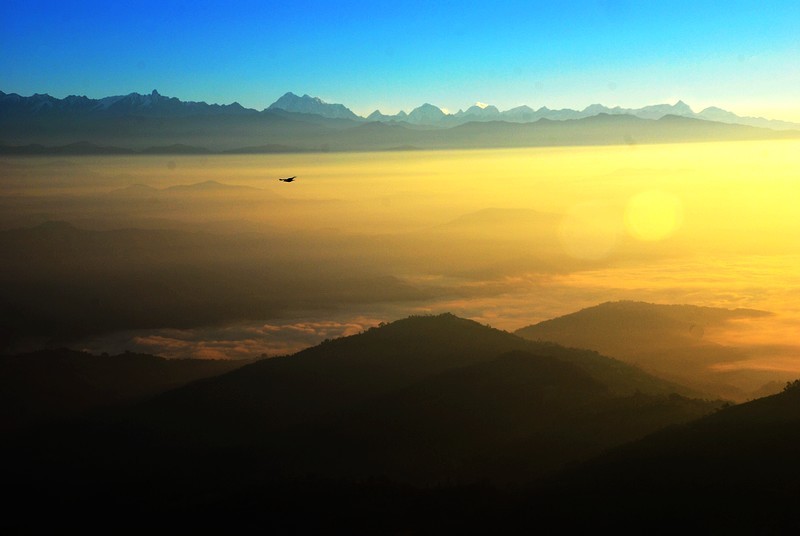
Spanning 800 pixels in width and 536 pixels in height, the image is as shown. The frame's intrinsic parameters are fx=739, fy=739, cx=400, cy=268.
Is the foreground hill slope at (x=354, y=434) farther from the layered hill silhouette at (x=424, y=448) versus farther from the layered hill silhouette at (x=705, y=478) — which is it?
the layered hill silhouette at (x=705, y=478)

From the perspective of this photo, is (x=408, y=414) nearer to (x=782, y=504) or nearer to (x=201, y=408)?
(x=201, y=408)

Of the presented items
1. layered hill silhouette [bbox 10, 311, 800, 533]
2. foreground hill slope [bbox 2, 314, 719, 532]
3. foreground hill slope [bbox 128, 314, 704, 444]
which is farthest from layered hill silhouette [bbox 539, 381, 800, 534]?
foreground hill slope [bbox 128, 314, 704, 444]

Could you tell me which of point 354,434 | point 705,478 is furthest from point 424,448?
point 705,478

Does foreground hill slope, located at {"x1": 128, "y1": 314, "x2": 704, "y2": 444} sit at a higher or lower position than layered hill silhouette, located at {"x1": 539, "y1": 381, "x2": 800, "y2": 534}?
lower

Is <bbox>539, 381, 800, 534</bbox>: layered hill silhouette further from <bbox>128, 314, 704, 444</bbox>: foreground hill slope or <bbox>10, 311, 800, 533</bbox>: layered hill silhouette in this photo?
<bbox>128, 314, 704, 444</bbox>: foreground hill slope

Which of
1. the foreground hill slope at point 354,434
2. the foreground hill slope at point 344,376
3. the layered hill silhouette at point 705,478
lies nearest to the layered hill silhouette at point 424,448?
the layered hill silhouette at point 705,478

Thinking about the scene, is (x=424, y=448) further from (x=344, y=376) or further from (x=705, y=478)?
(x=344, y=376)

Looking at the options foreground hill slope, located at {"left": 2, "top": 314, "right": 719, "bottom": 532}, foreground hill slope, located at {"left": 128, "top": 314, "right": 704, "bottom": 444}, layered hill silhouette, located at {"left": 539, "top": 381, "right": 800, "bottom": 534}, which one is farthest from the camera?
foreground hill slope, located at {"left": 128, "top": 314, "right": 704, "bottom": 444}

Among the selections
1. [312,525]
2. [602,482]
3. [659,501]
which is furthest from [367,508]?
[659,501]

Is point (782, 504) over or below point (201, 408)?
over

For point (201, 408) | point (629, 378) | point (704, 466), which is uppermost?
point (704, 466)

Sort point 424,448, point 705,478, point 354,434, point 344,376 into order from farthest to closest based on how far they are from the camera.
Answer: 1. point 344,376
2. point 354,434
3. point 424,448
4. point 705,478
